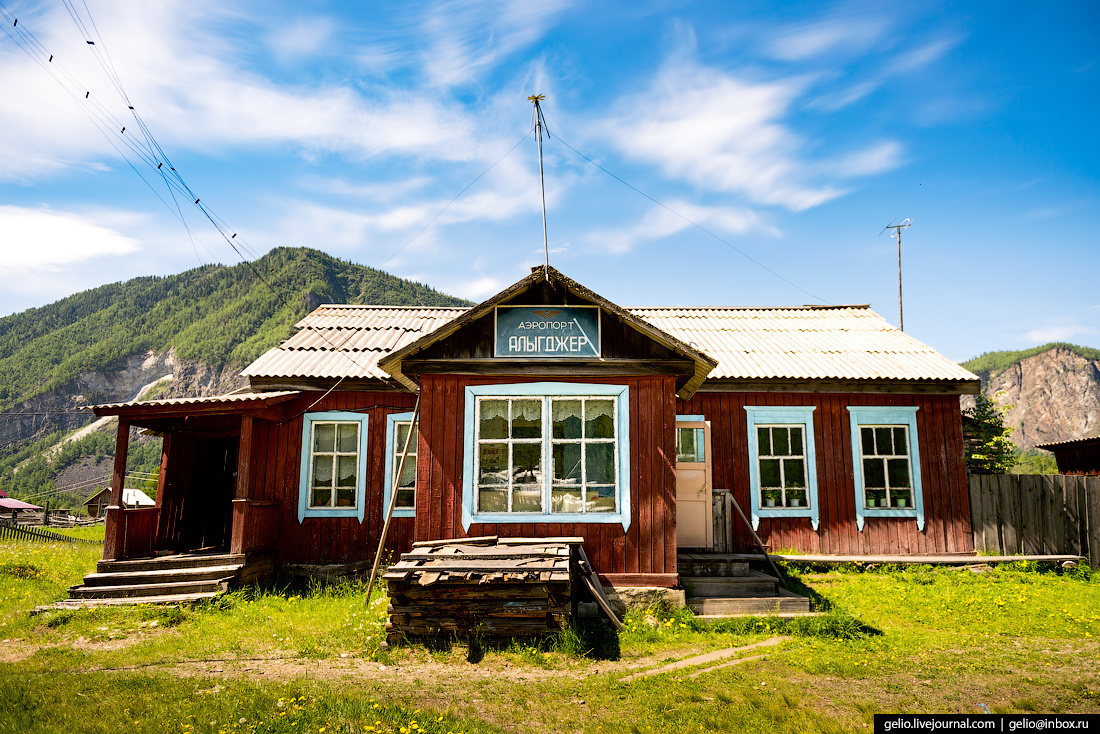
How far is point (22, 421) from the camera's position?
370ft

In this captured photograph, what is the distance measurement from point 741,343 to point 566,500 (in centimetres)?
720

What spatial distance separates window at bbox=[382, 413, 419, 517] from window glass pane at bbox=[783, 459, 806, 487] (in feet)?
23.3

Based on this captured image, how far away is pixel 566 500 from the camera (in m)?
9.05

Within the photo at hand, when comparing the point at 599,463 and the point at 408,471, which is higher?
the point at 599,463

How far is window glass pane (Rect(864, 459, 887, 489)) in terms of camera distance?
12.4 m

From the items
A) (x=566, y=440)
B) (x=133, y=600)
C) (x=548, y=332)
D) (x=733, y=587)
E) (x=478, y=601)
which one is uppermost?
(x=548, y=332)

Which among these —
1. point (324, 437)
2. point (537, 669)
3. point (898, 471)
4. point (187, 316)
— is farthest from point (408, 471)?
point (187, 316)

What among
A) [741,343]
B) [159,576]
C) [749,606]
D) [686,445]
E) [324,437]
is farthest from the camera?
[741,343]

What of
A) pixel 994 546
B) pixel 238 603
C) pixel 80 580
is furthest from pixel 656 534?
pixel 80 580

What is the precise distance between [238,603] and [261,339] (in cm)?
10764

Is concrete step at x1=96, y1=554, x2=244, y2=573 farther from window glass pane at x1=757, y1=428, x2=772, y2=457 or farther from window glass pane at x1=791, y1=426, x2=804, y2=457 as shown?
window glass pane at x1=791, y1=426, x2=804, y2=457

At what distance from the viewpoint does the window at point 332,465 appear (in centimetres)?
1189

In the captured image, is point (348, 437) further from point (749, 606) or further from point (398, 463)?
point (749, 606)

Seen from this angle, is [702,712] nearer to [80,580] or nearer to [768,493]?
[768,493]
